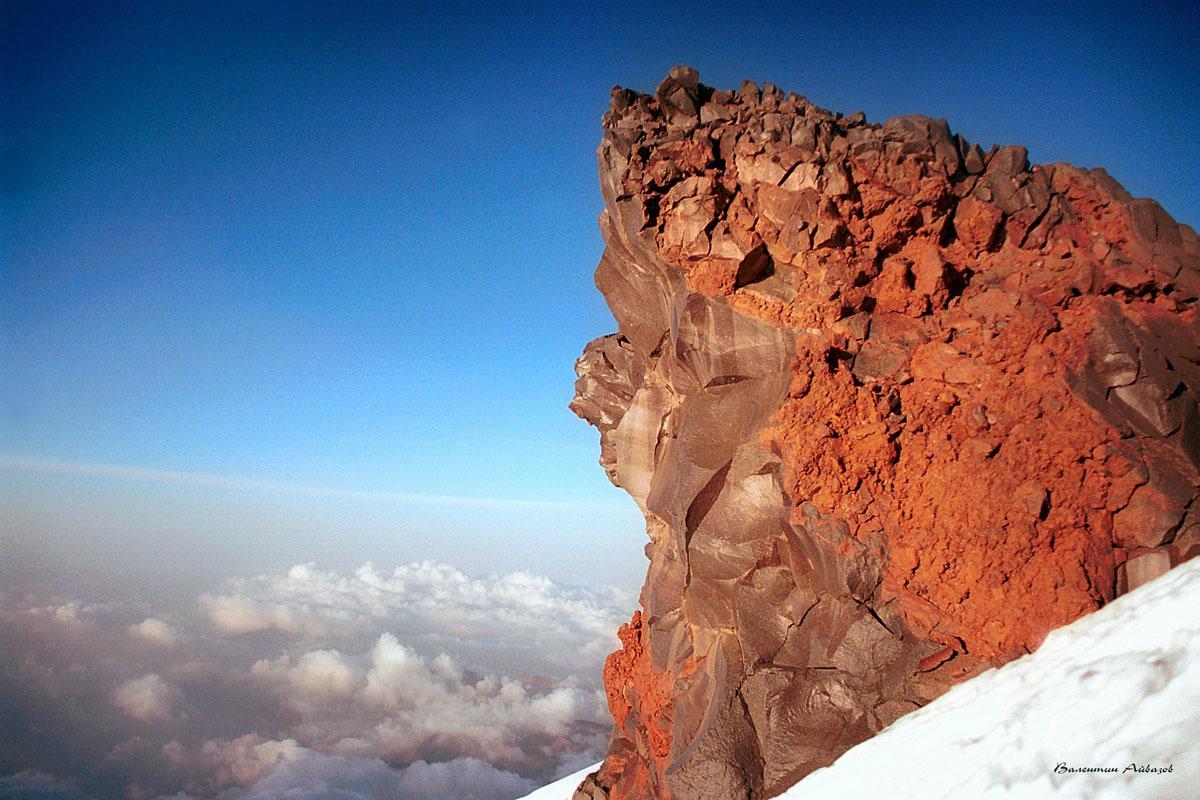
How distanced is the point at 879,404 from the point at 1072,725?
569 centimetres

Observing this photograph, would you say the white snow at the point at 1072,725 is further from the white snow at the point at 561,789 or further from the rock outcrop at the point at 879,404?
the white snow at the point at 561,789

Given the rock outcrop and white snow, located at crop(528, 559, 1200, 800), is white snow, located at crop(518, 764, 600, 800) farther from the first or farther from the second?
white snow, located at crop(528, 559, 1200, 800)

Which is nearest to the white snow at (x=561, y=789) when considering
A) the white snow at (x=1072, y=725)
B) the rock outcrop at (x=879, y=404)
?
the rock outcrop at (x=879, y=404)

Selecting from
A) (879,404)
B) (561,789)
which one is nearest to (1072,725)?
(879,404)

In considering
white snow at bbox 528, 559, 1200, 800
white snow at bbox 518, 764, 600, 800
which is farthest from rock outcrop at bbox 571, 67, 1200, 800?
white snow at bbox 518, 764, 600, 800

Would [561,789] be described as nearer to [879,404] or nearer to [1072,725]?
[879,404]

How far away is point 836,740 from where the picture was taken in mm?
10555

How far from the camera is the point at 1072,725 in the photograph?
657 cm

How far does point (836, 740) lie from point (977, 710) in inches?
114

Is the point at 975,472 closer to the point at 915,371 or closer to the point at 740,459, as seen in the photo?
the point at 915,371

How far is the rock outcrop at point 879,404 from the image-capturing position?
961cm

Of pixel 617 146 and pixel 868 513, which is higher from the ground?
pixel 617 146

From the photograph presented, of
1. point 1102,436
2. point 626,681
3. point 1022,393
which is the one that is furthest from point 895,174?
point 626,681

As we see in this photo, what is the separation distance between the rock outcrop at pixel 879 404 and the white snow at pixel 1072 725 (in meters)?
0.68
